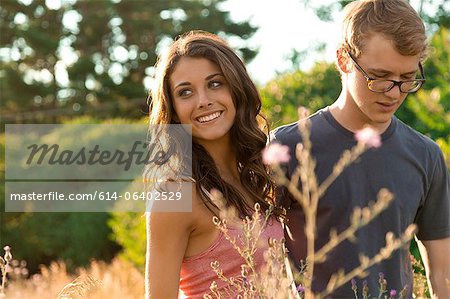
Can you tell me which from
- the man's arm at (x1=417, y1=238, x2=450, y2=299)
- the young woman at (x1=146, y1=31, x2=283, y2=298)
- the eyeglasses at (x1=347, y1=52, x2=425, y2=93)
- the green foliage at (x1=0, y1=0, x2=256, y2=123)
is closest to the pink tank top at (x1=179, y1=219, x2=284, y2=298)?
the young woman at (x1=146, y1=31, x2=283, y2=298)

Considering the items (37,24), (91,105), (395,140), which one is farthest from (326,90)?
(37,24)

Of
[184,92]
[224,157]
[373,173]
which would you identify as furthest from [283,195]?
[184,92]

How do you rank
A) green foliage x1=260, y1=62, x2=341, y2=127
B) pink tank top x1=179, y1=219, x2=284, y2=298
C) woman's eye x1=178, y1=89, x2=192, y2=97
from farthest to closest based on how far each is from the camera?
1. green foliage x1=260, y1=62, x2=341, y2=127
2. woman's eye x1=178, y1=89, x2=192, y2=97
3. pink tank top x1=179, y1=219, x2=284, y2=298

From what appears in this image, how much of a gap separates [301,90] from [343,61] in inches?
182

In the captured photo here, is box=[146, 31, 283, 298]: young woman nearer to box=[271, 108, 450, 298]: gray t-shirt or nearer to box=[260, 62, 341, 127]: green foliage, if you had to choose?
box=[271, 108, 450, 298]: gray t-shirt

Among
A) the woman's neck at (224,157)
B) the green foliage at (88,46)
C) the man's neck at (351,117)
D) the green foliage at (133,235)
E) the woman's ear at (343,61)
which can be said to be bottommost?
the woman's neck at (224,157)

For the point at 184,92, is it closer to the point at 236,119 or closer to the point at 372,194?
the point at 236,119

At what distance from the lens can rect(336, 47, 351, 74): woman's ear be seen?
3318 mm

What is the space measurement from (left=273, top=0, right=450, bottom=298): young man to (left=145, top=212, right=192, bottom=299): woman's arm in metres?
0.63

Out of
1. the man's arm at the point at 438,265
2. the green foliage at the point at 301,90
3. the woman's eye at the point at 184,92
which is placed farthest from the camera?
the green foliage at the point at 301,90

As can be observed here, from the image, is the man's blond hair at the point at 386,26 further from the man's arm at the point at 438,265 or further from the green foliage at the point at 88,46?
the green foliage at the point at 88,46

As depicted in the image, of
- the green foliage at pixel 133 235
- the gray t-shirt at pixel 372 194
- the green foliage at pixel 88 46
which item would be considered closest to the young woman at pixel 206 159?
the gray t-shirt at pixel 372 194

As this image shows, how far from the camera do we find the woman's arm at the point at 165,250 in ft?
9.59

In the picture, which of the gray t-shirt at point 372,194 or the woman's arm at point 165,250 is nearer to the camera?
the woman's arm at point 165,250
